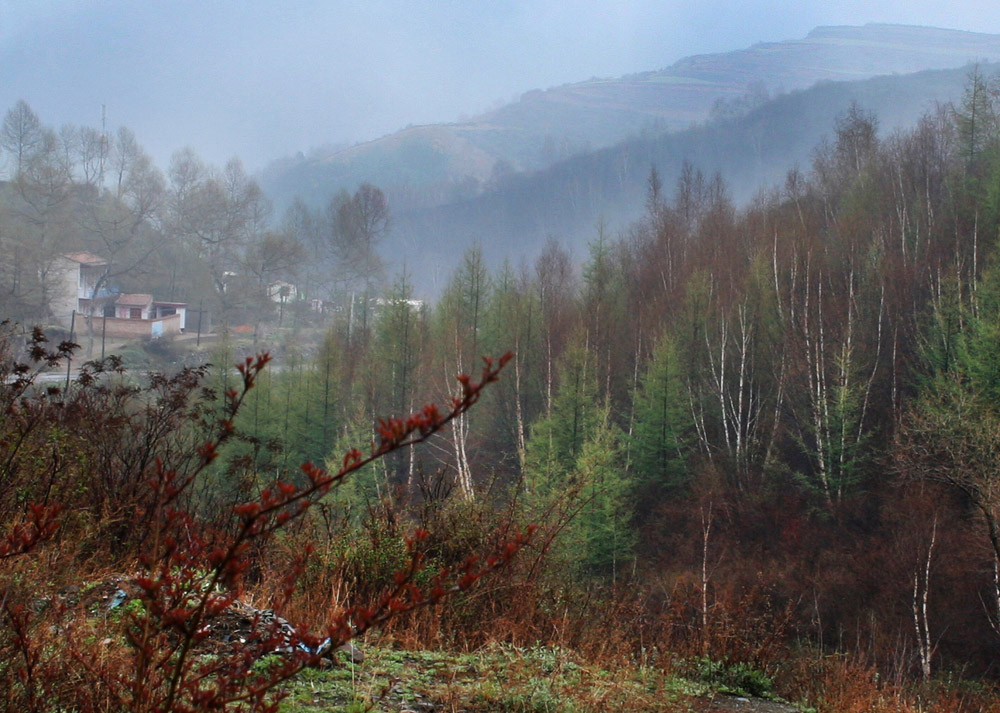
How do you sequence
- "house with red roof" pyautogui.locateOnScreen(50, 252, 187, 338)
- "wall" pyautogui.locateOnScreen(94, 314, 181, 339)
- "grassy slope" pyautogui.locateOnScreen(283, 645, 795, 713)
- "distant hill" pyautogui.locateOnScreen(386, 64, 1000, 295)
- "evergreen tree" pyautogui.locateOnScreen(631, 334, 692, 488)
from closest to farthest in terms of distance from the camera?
"grassy slope" pyautogui.locateOnScreen(283, 645, 795, 713)
"evergreen tree" pyautogui.locateOnScreen(631, 334, 692, 488)
"house with red roof" pyautogui.locateOnScreen(50, 252, 187, 338)
"wall" pyautogui.locateOnScreen(94, 314, 181, 339)
"distant hill" pyautogui.locateOnScreen(386, 64, 1000, 295)

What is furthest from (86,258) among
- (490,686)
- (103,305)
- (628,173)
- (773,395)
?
(490,686)

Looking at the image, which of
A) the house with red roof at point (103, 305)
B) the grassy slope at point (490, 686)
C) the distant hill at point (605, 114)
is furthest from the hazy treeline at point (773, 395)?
the distant hill at point (605, 114)

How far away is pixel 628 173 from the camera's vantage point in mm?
95000

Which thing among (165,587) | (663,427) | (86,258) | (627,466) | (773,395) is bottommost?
(627,466)

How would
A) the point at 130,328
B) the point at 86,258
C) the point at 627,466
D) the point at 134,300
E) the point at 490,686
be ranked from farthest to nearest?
1. the point at 86,258
2. the point at 134,300
3. the point at 130,328
4. the point at 627,466
5. the point at 490,686

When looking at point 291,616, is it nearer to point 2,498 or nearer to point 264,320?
point 2,498

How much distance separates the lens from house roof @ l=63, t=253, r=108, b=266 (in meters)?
58.3

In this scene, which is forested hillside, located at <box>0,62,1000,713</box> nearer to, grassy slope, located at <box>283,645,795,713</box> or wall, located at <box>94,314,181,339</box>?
grassy slope, located at <box>283,645,795,713</box>

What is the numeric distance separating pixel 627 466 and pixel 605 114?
15188cm

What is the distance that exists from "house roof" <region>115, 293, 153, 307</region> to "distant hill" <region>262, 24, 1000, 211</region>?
51.3 metres

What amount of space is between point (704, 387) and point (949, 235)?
12.5 metres

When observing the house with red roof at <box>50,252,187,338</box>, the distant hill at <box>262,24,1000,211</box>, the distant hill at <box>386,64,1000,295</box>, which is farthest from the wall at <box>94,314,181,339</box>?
the distant hill at <box>262,24,1000,211</box>

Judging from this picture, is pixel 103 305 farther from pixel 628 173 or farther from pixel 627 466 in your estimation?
pixel 628 173

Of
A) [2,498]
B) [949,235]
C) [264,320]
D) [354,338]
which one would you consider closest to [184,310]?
[264,320]
